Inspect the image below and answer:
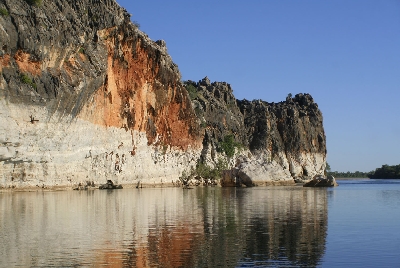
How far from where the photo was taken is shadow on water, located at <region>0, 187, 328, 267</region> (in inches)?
685

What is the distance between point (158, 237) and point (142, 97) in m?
52.5

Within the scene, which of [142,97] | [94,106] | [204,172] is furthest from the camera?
[204,172]

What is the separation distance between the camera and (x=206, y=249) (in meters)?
19.3

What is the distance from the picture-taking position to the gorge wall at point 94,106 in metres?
48.2

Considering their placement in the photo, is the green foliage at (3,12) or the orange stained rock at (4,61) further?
the green foliage at (3,12)

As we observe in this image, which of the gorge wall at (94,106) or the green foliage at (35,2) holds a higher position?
the green foliage at (35,2)

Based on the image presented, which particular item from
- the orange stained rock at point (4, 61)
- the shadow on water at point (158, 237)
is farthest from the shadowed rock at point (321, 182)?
the shadow on water at point (158, 237)

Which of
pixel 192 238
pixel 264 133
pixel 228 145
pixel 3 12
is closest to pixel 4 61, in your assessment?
pixel 3 12

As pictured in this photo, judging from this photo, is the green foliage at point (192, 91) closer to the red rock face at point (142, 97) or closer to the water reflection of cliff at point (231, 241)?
the red rock face at point (142, 97)

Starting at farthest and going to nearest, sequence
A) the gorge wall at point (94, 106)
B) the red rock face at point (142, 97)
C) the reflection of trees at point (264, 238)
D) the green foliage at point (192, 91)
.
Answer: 1. the green foliage at point (192, 91)
2. the red rock face at point (142, 97)
3. the gorge wall at point (94, 106)
4. the reflection of trees at point (264, 238)

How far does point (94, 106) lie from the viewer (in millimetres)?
59750

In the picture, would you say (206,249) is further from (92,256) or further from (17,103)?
(17,103)

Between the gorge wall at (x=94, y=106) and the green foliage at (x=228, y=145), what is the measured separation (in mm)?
1011

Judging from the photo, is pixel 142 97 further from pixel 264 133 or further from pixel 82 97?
pixel 264 133
